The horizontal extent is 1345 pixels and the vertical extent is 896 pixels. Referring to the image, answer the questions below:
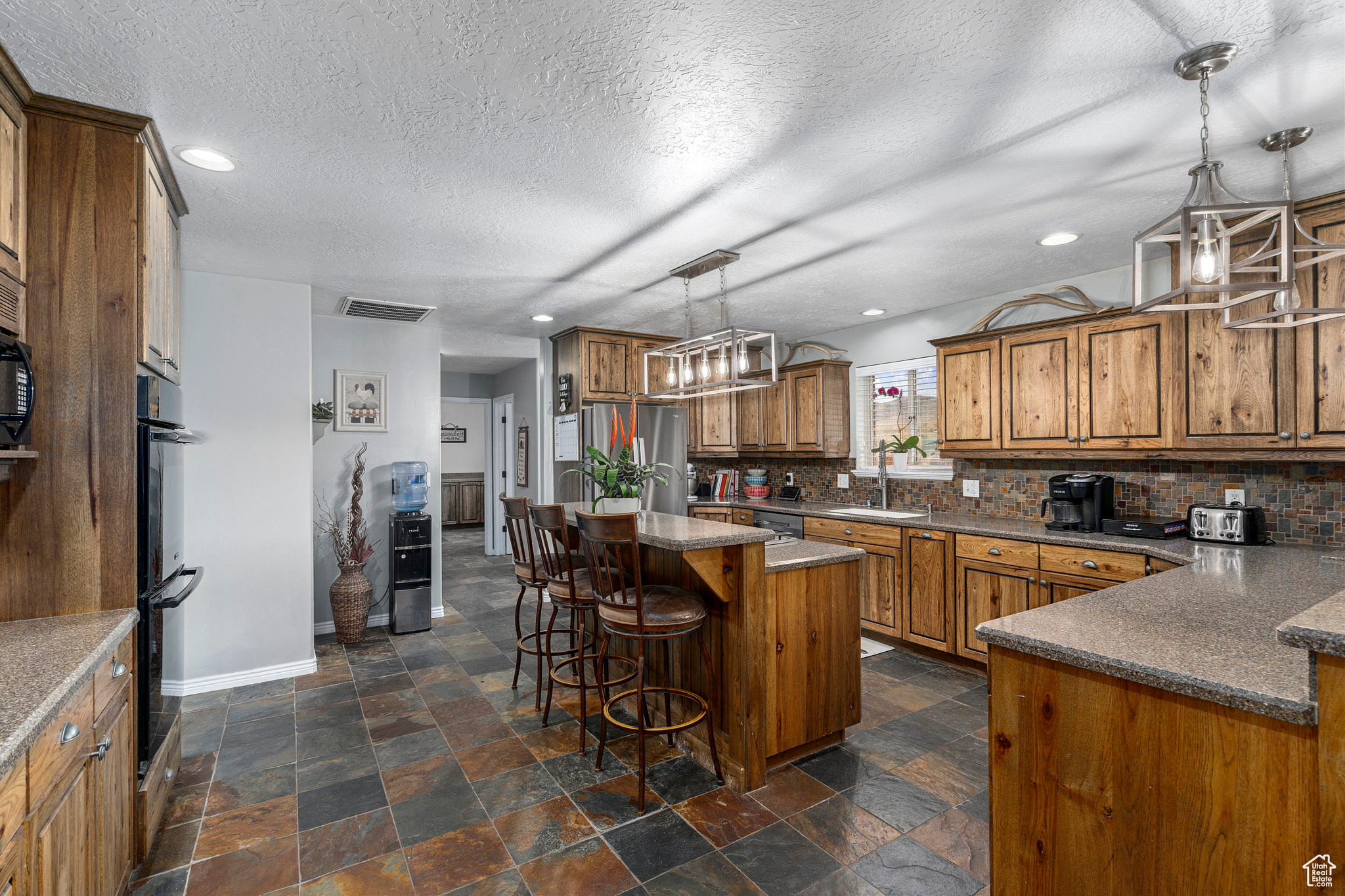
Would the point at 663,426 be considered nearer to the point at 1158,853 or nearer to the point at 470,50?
the point at 470,50

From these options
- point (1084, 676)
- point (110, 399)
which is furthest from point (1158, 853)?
point (110, 399)

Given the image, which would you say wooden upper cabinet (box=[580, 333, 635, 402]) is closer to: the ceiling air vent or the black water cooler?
the ceiling air vent

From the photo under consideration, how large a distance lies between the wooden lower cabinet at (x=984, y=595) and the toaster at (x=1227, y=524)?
Result: 2.45 feet

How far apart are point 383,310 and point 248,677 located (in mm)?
2476

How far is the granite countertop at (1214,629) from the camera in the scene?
1121mm

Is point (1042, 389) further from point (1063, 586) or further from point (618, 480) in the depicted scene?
point (618, 480)

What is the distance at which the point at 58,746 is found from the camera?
1.30 m

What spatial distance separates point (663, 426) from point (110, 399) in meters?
3.87

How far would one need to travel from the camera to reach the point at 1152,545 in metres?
2.92

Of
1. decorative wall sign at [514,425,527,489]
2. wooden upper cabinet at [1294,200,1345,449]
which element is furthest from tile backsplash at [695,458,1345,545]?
decorative wall sign at [514,425,527,489]

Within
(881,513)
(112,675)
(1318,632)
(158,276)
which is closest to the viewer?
(1318,632)

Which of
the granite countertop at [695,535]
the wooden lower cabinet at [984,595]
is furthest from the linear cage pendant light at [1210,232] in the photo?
the wooden lower cabinet at [984,595]

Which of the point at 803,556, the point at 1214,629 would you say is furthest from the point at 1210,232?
the point at 803,556

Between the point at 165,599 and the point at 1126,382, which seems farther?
the point at 1126,382
